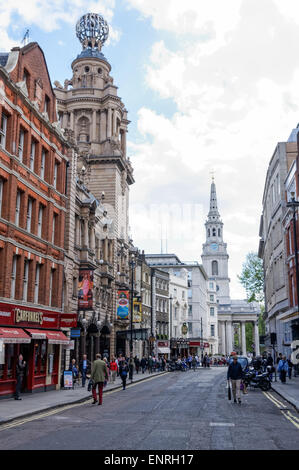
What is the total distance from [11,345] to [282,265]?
105ft

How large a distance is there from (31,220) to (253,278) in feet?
168

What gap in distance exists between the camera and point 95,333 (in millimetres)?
43625

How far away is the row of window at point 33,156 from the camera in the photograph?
23.8m

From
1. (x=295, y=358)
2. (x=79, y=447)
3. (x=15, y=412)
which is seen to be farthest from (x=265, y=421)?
(x=295, y=358)

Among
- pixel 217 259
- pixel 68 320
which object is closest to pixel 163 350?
pixel 68 320

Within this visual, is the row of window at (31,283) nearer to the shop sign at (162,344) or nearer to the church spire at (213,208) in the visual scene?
the shop sign at (162,344)

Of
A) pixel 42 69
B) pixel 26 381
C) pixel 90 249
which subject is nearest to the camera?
pixel 26 381

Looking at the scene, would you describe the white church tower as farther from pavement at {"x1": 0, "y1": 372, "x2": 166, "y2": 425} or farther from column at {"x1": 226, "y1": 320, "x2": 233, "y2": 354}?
pavement at {"x1": 0, "y1": 372, "x2": 166, "y2": 425}

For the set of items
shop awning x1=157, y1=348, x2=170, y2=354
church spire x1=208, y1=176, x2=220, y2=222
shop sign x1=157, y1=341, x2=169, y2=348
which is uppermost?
church spire x1=208, y1=176, x2=220, y2=222

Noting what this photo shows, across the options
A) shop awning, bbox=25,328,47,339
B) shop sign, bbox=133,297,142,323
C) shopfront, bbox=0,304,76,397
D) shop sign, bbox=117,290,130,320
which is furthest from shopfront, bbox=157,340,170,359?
shop awning, bbox=25,328,47,339

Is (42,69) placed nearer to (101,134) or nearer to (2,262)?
(2,262)

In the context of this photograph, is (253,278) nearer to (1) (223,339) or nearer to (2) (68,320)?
(2) (68,320)

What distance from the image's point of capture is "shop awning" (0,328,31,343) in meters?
20.9

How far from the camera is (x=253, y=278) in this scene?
7238 centimetres
